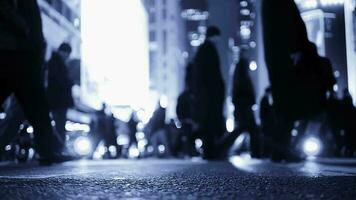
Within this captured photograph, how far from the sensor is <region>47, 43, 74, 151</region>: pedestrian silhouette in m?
9.77

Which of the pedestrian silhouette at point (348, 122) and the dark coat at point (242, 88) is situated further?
the pedestrian silhouette at point (348, 122)

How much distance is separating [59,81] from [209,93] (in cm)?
235

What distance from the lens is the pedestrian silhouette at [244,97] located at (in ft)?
32.9

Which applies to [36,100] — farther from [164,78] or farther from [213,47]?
[164,78]

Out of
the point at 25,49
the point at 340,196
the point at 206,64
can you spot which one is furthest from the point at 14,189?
the point at 206,64

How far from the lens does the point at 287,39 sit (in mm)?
7504

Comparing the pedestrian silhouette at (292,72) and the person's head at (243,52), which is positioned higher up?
the person's head at (243,52)

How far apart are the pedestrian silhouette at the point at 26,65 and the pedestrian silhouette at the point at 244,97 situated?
4.13 meters

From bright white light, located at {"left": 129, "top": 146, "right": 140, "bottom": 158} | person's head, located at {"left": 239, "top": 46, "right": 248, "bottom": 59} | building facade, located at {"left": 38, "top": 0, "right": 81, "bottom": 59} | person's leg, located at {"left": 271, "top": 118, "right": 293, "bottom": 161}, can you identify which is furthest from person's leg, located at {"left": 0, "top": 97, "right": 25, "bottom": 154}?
building facade, located at {"left": 38, "top": 0, "right": 81, "bottom": 59}

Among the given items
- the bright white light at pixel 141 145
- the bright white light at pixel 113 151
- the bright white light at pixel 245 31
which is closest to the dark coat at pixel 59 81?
the bright white light at pixel 113 151

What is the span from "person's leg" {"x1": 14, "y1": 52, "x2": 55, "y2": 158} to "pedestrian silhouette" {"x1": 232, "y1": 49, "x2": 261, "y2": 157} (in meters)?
4.12

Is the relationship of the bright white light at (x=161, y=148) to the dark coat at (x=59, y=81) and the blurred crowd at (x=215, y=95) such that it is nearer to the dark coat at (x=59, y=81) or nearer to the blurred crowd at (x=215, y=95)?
the blurred crowd at (x=215, y=95)

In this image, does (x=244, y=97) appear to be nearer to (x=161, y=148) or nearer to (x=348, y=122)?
(x=348, y=122)

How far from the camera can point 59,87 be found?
9.95m
